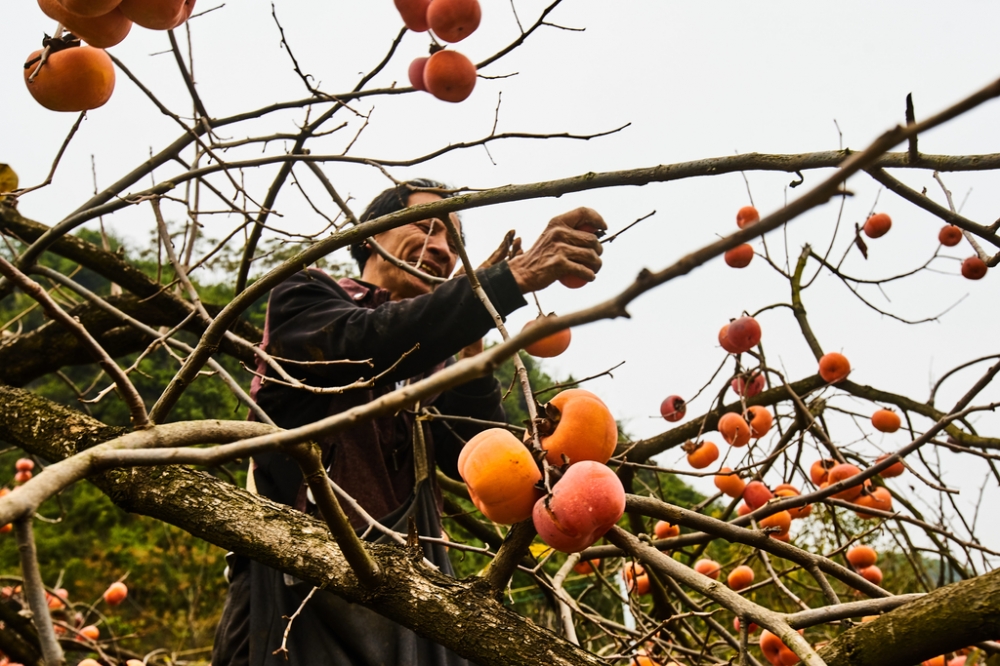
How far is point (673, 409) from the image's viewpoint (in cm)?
301

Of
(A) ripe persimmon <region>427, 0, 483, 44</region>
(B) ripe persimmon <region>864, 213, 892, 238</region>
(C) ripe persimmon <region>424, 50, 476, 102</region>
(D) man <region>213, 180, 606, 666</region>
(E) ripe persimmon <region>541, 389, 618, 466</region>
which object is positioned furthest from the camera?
(B) ripe persimmon <region>864, 213, 892, 238</region>

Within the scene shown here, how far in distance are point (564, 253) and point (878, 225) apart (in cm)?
178

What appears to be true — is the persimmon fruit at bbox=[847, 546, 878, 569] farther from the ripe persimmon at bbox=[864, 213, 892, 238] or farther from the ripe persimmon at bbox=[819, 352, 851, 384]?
the ripe persimmon at bbox=[864, 213, 892, 238]

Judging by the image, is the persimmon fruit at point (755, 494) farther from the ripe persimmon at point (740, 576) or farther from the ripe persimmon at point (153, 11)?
the ripe persimmon at point (153, 11)

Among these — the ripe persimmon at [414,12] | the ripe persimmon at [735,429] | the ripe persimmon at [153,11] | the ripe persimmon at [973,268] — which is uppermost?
the ripe persimmon at [973,268]

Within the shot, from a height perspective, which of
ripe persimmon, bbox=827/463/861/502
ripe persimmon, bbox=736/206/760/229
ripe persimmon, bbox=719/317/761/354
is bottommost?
ripe persimmon, bbox=827/463/861/502

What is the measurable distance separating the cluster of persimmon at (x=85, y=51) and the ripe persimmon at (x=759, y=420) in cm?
220

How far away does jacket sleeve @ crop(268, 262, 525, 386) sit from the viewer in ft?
5.91

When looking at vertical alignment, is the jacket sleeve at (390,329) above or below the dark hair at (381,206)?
below

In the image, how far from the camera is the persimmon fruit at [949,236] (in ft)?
9.26

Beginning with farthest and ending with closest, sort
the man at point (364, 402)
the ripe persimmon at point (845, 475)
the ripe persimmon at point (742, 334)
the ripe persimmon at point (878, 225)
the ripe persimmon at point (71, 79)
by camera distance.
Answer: the ripe persimmon at point (878, 225) → the ripe persimmon at point (742, 334) → the ripe persimmon at point (845, 475) → the man at point (364, 402) → the ripe persimmon at point (71, 79)

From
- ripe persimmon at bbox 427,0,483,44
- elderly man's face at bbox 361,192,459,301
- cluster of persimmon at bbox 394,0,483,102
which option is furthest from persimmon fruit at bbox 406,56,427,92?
elderly man's face at bbox 361,192,459,301

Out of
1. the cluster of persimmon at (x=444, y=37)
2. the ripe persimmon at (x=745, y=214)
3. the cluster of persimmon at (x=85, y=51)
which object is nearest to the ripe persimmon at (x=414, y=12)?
the cluster of persimmon at (x=444, y=37)

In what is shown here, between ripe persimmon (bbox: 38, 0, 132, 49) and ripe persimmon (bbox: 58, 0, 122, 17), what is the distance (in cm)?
4
